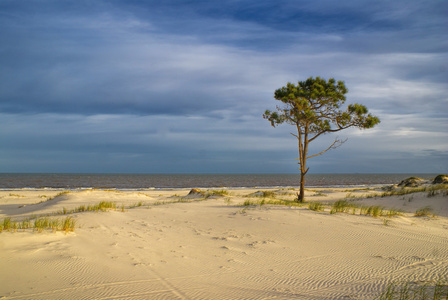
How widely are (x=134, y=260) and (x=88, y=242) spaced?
172 cm

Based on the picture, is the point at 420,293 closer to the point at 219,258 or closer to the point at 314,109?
the point at 219,258

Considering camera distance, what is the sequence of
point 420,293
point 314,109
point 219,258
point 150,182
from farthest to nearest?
point 150,182 → point 314,109 → point 219,258 → point 420,293

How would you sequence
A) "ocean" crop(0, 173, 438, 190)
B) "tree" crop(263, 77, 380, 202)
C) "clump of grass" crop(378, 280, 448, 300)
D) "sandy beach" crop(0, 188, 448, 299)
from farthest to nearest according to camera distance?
"ocean" crop(0, 173, 438, 190), "tree" crop(263, 77, 380, 202), "sandy beach" crop(0, 188, 448, 299), "clump of grass" crop(378, 280, 448, 300)

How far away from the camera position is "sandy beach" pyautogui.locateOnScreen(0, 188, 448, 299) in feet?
15.0

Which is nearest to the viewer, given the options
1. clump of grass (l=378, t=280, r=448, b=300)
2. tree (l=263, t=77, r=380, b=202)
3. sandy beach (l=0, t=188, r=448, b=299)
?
clump of grass (l=378, t=280, r=448, b=300)

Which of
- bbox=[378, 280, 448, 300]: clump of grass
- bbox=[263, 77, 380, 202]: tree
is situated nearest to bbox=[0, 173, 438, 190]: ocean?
bbox=[263, 77, 380, 202]: tree

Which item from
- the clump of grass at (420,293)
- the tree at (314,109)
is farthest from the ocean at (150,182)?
the clump of grass at (420,293)

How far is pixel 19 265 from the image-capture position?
533cm

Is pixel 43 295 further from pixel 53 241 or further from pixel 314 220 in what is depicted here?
pixel 314 220

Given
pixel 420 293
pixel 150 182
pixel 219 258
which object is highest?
pixel 420 293

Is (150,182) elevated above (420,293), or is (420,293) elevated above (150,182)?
(420,293)

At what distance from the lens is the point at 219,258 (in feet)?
20.4

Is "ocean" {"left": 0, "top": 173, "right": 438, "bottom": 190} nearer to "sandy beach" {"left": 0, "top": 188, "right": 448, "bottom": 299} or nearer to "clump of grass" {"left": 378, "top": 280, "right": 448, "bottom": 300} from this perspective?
"sandy beach" {"left": 0, "top": 188, "right": 448, "bottom": 299}

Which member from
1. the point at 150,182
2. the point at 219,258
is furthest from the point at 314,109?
the point at 150,182
